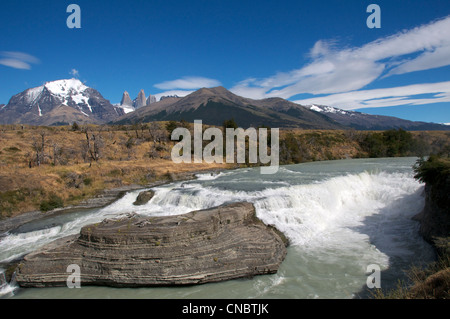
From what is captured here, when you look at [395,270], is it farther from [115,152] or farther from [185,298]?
[115,152]

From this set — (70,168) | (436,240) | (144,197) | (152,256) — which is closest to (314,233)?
(436,240)

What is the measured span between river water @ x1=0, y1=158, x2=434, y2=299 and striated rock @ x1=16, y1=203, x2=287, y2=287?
1.37 ft

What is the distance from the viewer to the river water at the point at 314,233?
972 centimetres

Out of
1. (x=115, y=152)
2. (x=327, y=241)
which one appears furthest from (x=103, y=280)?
(x=115, y=152)

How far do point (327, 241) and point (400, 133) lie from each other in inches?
2567

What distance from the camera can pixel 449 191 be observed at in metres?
12.4

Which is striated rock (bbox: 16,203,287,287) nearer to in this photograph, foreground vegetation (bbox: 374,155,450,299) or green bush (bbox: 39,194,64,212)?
foreground vegetation (bbox: 374,155,450,299)

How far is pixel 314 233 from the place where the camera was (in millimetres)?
15445

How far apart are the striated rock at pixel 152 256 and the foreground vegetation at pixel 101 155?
13442 millimetres

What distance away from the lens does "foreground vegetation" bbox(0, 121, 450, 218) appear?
22.9m

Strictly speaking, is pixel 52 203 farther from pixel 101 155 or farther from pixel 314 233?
pixel 314 233

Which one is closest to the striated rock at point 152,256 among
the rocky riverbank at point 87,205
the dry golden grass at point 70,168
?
the rocky riverbank at point 87,205

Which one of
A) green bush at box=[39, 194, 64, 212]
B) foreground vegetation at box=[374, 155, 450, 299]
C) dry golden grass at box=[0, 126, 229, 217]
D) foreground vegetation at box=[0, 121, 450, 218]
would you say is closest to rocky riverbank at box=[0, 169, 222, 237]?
green bush at box=[39, 194, 64, 212]

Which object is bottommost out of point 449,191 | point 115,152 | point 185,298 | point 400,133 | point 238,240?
point 185,298
